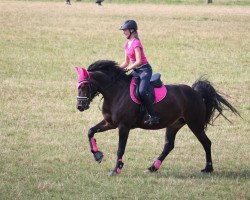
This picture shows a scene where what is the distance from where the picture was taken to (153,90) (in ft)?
37.2

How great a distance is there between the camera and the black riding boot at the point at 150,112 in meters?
11.1

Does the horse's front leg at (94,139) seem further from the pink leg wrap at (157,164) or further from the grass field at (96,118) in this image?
the pink leg wrap at (157,164)

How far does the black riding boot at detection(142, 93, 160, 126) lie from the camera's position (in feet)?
36.4

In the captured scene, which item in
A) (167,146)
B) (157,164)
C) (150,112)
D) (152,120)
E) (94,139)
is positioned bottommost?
(157,164)

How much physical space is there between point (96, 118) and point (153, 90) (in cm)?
554

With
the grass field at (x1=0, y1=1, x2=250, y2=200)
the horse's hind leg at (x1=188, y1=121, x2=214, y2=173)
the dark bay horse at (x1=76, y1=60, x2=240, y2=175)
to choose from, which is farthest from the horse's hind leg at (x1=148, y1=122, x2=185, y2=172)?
the horse's hind leg at (x1=188, y1=121, x2=214, y2=173)

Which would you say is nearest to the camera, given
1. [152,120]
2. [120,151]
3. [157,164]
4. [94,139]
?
[120,151]

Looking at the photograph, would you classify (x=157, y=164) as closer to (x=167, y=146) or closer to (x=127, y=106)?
(x=167, y=146)

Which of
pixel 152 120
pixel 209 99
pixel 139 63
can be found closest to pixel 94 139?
pixel 152 120

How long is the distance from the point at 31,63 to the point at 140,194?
15.9 meters

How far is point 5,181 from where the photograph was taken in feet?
33.5

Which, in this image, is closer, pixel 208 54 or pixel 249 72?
pixel 249 72

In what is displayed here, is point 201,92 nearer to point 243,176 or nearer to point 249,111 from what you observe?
point 243,176

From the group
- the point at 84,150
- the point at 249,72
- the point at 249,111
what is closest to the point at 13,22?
the point at 249,72
